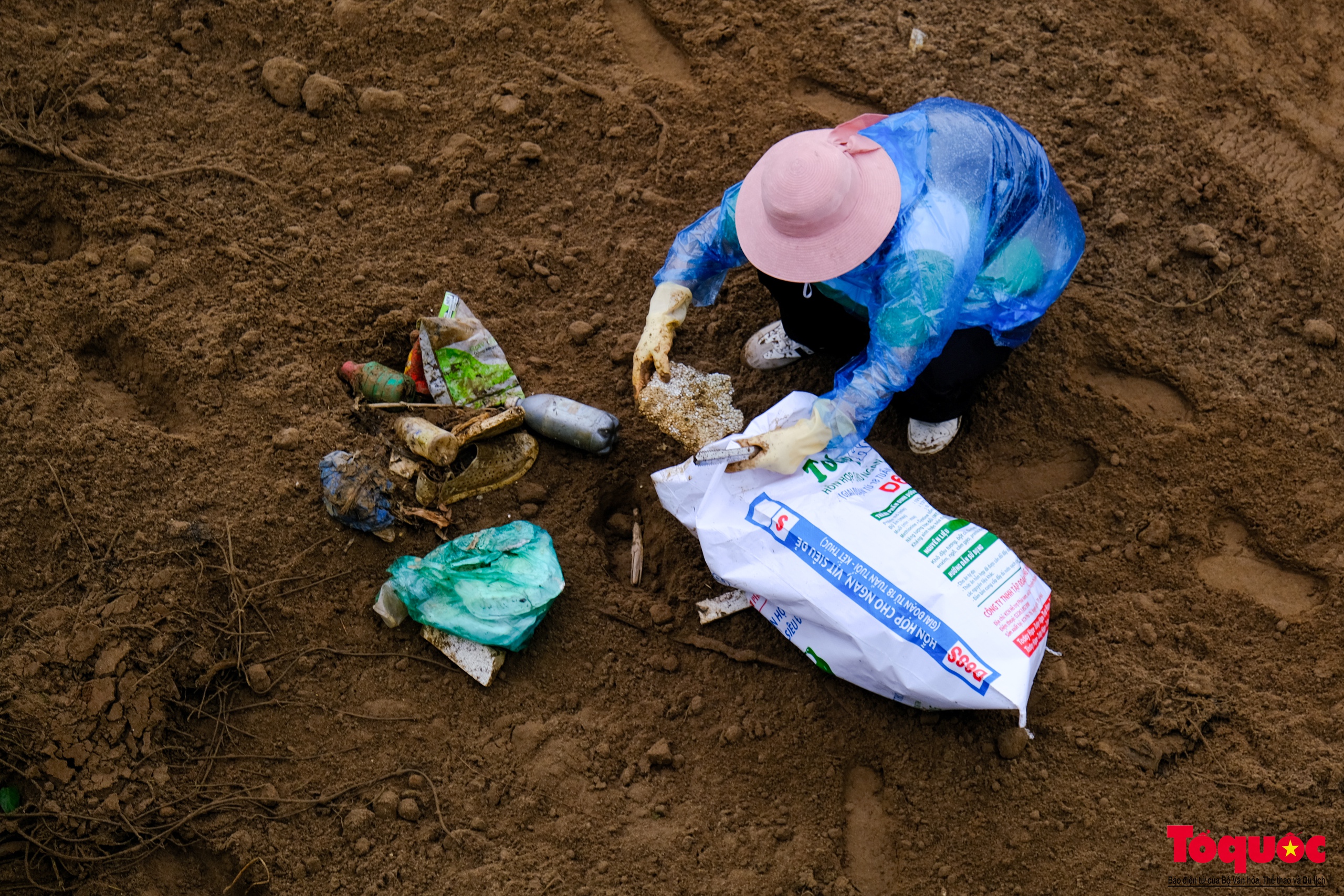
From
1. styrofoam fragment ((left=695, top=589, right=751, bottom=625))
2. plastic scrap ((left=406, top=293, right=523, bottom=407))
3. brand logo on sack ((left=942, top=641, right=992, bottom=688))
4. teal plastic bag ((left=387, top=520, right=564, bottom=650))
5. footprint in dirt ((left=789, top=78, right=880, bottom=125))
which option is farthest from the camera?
footprint in dirt ((left=789, top=78, right=880, bottom=125))

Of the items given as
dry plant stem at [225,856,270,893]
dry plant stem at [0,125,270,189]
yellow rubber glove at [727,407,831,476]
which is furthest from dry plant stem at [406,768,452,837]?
dry plant stem at [0,125,270,189]

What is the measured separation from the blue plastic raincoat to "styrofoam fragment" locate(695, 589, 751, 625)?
53 centimetres

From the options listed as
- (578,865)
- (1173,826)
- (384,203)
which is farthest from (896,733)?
(384,203)

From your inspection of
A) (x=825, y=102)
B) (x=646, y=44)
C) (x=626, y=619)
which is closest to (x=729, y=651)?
(x=626, y=619)

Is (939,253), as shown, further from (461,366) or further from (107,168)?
(107,168)

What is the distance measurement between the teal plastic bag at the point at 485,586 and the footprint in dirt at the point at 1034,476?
1238 mm

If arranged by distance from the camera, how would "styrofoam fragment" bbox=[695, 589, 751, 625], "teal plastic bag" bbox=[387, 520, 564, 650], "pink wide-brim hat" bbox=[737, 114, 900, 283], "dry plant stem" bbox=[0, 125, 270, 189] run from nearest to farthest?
1. "pink wide-brim hat" bbox=[737, 114, 900, 283]
2. "teal plastic bag" bbox=[387, 520, 564, 650]
3. "styrofoam fragment" bbox=[695, 589, 751, 625]
4. "dry plant stem" bbox=[0, 125, 270, 189]

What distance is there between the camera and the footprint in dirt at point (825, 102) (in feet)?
10.3

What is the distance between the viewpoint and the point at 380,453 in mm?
2633

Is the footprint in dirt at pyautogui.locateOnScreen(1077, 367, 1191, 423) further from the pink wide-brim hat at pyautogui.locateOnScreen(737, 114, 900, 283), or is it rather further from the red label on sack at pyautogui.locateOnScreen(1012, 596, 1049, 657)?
the pink wide-brim hat at pyautogui.locateOnScreen(737, 114, 900, 283)

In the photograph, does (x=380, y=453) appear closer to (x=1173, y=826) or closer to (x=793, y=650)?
(x=793, y=650)

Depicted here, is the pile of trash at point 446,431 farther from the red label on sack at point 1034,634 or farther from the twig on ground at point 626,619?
the red label on sack at point 1034,634

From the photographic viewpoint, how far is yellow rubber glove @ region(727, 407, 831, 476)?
2148mm

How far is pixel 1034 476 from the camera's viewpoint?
8.77 feet
